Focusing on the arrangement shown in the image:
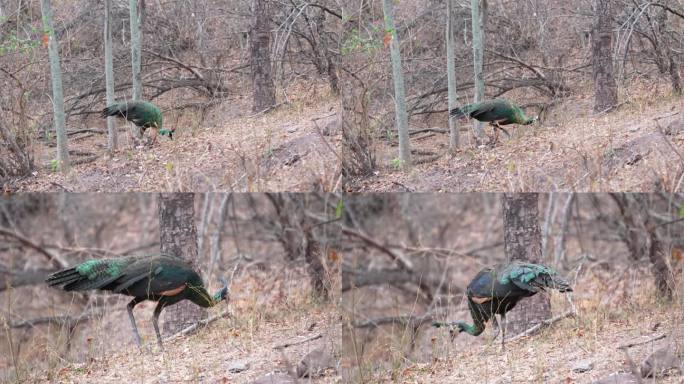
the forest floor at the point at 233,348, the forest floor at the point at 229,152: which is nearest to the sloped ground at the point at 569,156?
the forest floor at the point at 229,152

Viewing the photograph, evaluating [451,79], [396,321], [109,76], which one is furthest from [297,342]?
[109,76]

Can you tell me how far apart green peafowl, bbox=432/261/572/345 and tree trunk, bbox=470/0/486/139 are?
0.88 metres

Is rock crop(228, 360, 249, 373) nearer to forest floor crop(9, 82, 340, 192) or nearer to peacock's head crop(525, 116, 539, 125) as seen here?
forest floor crop(9, 82, 340, 192)

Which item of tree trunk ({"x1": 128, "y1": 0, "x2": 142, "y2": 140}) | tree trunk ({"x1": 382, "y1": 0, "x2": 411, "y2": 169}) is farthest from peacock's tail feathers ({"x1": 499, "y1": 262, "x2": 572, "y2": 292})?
tree trunk ({"x1": 128, "y1": 0, "x2": 142, "y2": 140})

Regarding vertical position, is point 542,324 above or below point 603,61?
below

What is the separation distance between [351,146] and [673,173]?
1772mm

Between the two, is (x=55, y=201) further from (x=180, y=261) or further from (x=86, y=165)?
(x=180, y=261)

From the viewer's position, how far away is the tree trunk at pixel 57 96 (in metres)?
5.64

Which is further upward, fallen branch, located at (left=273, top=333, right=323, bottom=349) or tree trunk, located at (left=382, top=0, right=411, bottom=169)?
tree trunk, located at (left=382, top=0, right=411, bottom=169)

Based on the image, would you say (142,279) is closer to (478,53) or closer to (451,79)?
(451,79)

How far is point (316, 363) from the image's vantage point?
5270mm

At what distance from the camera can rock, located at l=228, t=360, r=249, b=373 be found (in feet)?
16.6

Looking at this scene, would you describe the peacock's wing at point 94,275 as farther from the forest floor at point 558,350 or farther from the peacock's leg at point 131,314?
the forest floor at point 558,350

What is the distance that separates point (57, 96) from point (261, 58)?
4.03ft
